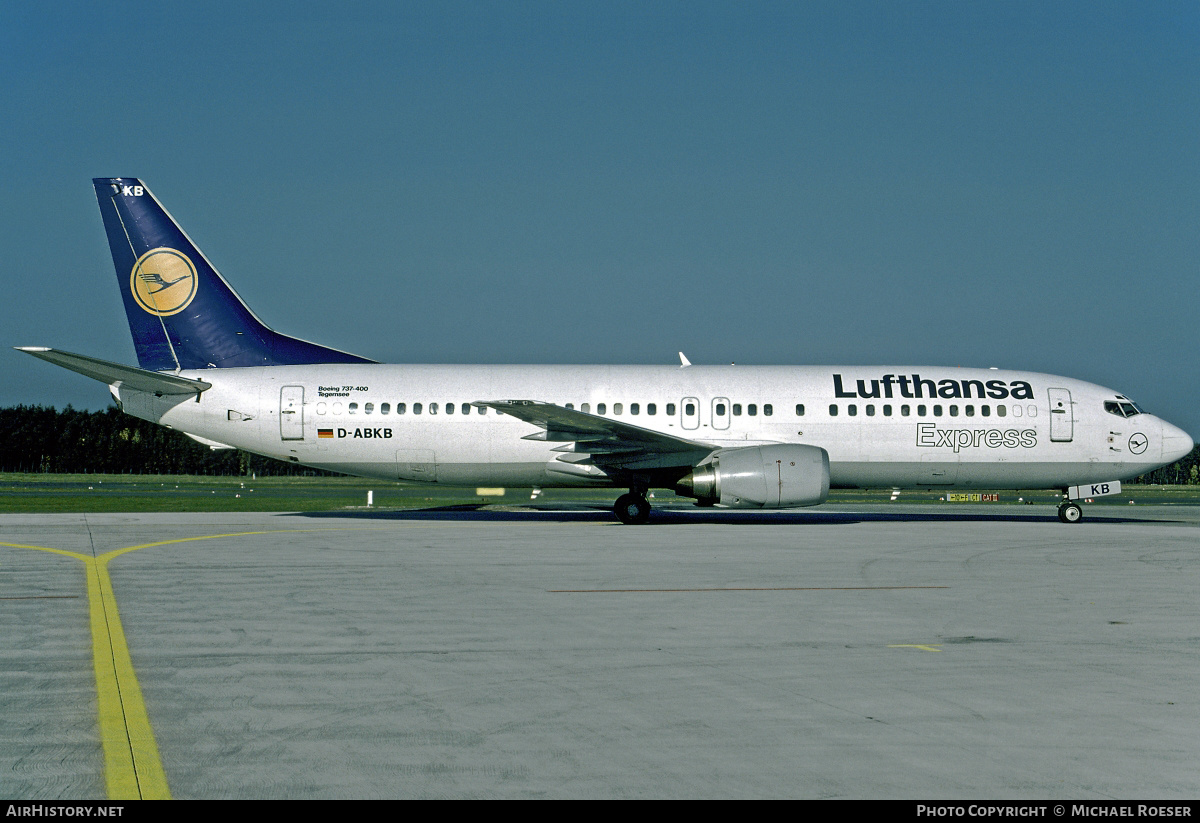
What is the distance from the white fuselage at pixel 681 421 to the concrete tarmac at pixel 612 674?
25.7ft

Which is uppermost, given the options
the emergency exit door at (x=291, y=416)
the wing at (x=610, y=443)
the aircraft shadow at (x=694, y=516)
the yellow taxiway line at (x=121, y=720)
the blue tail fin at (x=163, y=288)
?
the blue tail fin at (x=163, y=288)

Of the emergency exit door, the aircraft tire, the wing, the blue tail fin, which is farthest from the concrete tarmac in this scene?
the aircraft tire

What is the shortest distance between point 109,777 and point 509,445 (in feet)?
61.7

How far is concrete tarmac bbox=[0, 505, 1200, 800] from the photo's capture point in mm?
4977

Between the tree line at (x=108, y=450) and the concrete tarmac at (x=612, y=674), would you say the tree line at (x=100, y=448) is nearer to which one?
the tree line at (x=108, y=450)

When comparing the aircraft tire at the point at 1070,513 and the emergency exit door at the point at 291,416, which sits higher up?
the emergency exit door at the point at 291,416

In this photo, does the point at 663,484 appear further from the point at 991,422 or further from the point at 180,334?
the point at 180,334

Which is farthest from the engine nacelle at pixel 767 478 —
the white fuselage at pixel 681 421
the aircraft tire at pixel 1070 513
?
the aircraft tire at pixel 1070 513

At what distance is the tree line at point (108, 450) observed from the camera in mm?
105000

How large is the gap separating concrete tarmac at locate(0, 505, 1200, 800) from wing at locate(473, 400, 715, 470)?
5978 millimetres

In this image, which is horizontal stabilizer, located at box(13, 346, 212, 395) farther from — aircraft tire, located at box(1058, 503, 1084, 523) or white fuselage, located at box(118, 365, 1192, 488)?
aircraft tire, located at box(1058, 503, 1084, 523)
